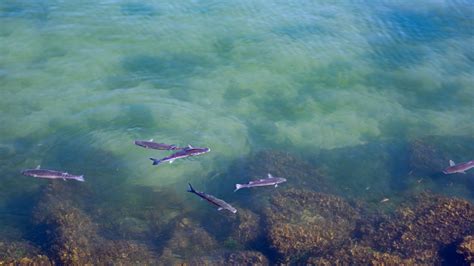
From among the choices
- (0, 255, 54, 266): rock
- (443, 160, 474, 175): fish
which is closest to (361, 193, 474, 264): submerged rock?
(443, 160, 474, 175): fish

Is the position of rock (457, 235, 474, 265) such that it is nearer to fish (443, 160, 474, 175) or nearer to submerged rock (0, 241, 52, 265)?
fish (443, 160, 474, 175)

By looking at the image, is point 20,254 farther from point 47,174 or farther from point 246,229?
point 246,229

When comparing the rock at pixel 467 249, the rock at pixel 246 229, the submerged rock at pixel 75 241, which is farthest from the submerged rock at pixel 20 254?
the rock at pixel 467 249

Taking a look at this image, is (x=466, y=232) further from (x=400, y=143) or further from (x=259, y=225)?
(x=259, y=225)

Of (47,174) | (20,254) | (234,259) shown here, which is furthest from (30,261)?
(234,259)

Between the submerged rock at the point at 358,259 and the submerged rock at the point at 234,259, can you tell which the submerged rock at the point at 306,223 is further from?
the submerged rock at the point at 234,259

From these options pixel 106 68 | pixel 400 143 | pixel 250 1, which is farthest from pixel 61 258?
pixel 250 1
